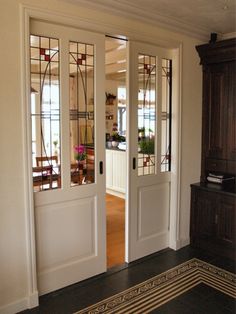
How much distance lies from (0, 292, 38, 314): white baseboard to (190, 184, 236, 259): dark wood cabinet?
6.69 feet

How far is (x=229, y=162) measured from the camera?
3.66m

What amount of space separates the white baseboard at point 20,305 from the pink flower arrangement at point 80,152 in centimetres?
123

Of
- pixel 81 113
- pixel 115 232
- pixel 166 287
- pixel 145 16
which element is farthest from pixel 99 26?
pixel 115 232

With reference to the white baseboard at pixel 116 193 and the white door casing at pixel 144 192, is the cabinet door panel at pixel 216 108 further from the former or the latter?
the white baseboard at pixel 116 193

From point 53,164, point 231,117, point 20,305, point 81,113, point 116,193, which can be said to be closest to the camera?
point 20,305

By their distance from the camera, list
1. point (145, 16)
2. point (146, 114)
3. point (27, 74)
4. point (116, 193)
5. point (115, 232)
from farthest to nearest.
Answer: point (116, 193) → point (115, 232) → point (146, 114) → point (145, 16) → point (27, 74)

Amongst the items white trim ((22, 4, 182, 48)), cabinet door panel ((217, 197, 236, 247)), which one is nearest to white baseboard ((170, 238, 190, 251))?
cabinet door panel ((217, 197, 236, 247))

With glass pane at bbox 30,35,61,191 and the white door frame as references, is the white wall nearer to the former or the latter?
the white door frame

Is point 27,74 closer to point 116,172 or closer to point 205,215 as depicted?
point 205,215

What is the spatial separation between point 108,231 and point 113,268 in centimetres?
111

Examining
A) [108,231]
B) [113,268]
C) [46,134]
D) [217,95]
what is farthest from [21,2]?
[108,231]

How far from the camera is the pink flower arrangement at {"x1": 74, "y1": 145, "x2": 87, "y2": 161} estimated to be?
2.97 m

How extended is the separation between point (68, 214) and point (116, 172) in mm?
3449

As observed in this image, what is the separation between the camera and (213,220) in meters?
3.61
